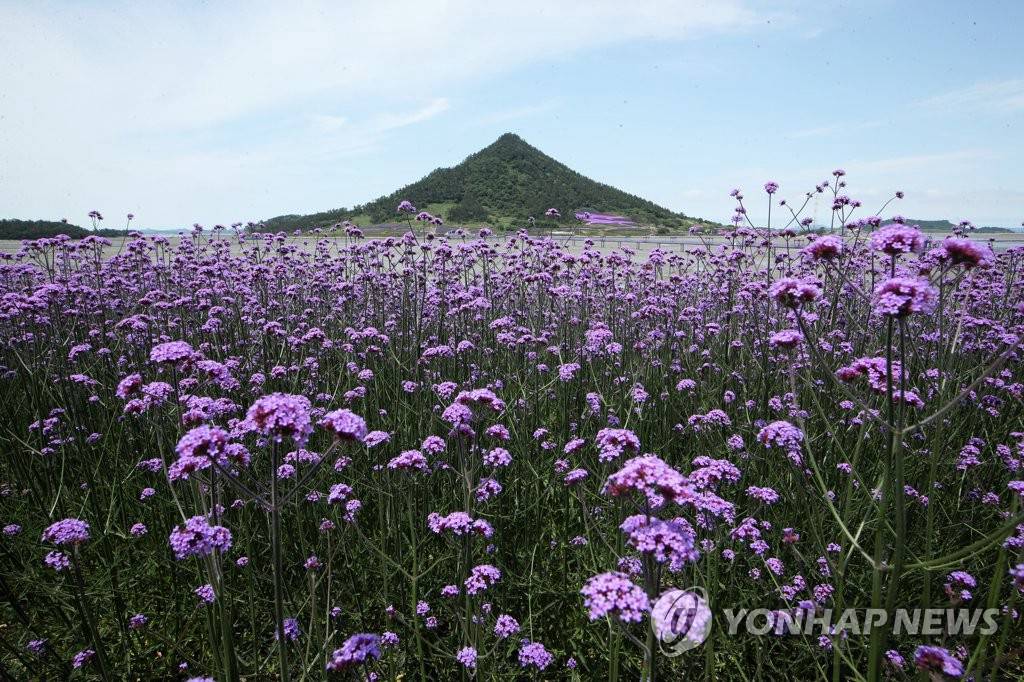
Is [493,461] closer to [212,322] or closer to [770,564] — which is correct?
[770,564]

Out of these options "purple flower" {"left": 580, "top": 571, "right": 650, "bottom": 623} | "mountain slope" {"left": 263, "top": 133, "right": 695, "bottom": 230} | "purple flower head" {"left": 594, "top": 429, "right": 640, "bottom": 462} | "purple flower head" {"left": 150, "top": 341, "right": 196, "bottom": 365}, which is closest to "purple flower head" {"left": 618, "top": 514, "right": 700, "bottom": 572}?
"purple flower" {"left": 580, "top": 571, "right": 650, "bottom": 623}

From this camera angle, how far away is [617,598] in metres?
1.57

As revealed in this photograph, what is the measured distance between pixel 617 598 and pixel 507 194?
205ft

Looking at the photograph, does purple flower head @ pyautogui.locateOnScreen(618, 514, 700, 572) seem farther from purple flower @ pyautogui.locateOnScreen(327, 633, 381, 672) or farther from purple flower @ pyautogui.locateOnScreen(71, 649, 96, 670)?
purple flower @ pyautogui.locateOnScreen(71, 649, 96, 670)

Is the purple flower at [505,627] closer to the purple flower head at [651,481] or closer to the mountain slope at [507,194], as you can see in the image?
the purple flower head at [651,481]

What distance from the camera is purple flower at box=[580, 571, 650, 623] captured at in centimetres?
153

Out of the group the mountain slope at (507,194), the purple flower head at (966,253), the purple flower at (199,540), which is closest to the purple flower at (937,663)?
the purple flower head at (966,253)

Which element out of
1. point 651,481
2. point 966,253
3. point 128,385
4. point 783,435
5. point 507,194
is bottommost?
point 783,435

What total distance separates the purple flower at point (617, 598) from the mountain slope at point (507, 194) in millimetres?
46783

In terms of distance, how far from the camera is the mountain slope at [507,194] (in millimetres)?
52681

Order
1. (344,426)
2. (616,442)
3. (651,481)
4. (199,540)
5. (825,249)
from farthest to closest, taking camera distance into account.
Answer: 1. (616,442)
2. (825,249)
3. (344,426)
4. (199,540)
5. (651,481)

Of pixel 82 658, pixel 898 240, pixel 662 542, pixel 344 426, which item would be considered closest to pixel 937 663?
pixel 662 542

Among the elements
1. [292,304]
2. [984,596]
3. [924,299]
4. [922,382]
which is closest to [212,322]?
[292,304]

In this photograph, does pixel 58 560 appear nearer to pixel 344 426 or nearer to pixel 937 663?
pixel 344 426
